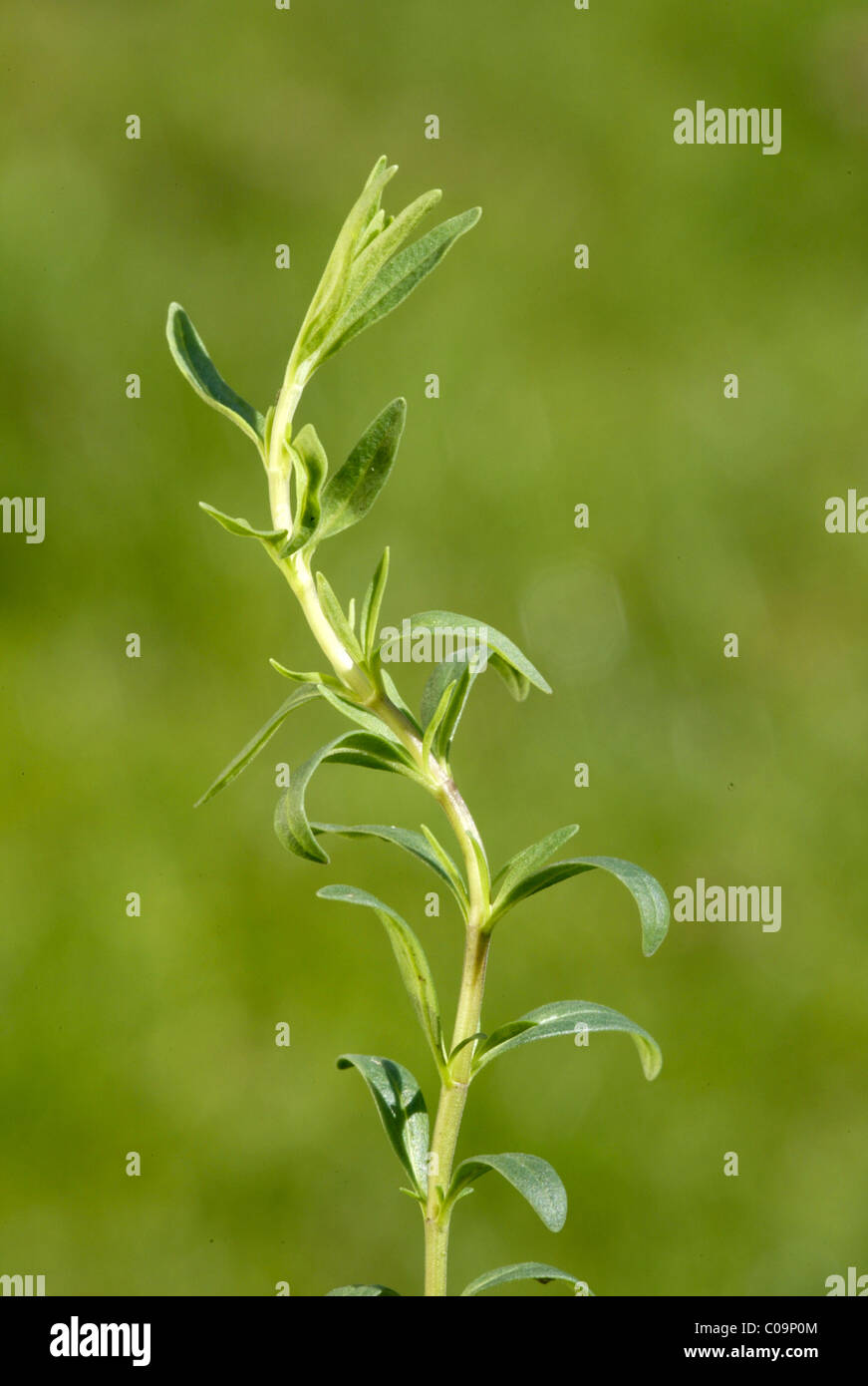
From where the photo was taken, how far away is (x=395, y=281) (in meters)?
0.78

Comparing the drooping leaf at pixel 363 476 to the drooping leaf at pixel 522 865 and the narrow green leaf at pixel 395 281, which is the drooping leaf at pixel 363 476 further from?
the drooping leaf at pixel 522 865

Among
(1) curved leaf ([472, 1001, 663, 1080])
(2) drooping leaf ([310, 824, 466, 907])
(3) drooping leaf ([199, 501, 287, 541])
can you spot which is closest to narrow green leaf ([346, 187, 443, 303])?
(3) drooping leaf ([199, 501, 287, 541])

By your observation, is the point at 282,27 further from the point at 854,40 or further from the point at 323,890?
the point at 323,890

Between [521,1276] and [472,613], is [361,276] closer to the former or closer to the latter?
[521,1276]

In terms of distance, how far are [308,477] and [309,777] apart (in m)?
0.18

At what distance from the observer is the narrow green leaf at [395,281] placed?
76 cm

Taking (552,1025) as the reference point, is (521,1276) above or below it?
below

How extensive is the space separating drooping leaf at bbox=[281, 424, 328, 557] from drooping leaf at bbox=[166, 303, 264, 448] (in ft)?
0.08

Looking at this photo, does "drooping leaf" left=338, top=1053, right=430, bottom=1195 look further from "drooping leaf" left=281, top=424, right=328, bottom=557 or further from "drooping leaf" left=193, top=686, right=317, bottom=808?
"drooping leaf" left=281, top=424, right=328, bottom=557

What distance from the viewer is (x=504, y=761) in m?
2.86

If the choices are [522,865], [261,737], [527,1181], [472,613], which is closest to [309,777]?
[261,737]

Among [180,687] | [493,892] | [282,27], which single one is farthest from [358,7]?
[493,892]

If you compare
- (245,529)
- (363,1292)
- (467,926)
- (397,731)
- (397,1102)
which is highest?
(245,529)

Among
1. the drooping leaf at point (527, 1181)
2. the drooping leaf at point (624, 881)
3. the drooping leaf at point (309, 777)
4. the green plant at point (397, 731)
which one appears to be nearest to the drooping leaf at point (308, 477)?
the green plant at point (397, 731)
